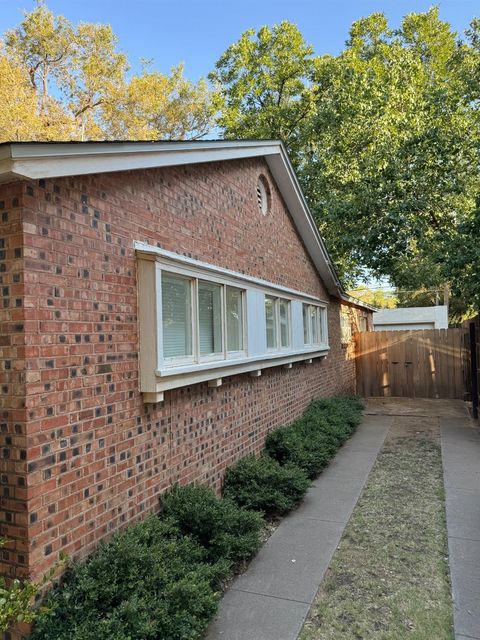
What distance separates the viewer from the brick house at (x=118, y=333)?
293 cm

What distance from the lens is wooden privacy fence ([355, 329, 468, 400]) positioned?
1435cm

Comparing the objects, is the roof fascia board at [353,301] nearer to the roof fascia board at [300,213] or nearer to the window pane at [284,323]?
the roof fascia board at [300,213]

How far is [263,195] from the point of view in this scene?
7.96 meters

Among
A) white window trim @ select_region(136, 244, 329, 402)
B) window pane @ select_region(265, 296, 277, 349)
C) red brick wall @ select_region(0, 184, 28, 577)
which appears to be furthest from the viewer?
window pane @ select_region(265, 296, 277, 349)

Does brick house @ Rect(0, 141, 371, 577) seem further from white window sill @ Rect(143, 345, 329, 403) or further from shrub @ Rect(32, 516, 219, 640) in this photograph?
shrub @ Rect(32, 516, 219, 640)

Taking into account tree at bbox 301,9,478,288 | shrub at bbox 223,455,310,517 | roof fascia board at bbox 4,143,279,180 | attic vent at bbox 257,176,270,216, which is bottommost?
shrub at bbox 223,455,310,517

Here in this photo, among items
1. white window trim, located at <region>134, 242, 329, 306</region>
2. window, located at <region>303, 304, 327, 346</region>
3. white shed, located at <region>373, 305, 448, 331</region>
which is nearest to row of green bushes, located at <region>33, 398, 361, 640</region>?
white window trim, located at <region>134, 242, 329, 306</region>

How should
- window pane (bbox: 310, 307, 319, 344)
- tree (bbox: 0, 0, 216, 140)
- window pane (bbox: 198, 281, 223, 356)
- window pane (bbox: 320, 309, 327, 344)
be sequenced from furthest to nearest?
tree (bbox: 0, 0, 216, 140)
window pane (bbox: 320, 309, 327, 344)
window pane (bbox: 310, 307, 319, 344)
window pane (bbox: 198, 281, 223, 356)

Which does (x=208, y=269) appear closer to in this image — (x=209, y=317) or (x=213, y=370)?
(x=209, y=317)

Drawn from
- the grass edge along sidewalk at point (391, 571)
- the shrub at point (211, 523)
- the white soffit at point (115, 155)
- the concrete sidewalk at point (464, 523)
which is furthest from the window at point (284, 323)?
the shrub at point (211, 523)

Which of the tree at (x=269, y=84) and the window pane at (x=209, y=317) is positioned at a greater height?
the tree at (x=269, y=84)

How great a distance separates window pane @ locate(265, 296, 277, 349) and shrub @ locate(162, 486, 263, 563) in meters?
3.46

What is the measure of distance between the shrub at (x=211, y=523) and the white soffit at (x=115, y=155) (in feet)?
9.60

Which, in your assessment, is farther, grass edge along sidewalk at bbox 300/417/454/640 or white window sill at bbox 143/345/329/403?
white window sill at bbox 143/345/329/403
